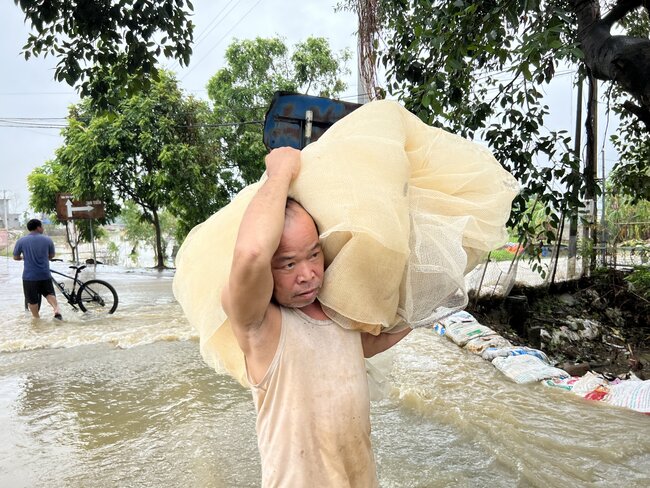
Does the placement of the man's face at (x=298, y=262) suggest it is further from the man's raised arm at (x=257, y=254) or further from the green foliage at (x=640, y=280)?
the green foliage at (x=640, y=280)

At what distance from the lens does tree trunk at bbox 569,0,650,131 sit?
3.51 meters

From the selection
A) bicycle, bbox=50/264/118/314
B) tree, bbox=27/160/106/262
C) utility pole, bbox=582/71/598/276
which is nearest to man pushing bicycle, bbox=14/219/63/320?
bicycle, bbox=50/264/118/314

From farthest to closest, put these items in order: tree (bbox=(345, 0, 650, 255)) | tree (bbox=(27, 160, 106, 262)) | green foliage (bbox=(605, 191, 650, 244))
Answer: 1. tree (bbox=(27, 160, 106, 262))
2. green foliage (bbox=(605, 191, 650, 244))
3. tree (bbox=(345, 0, 650, 255))

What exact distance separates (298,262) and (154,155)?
51.1 feet

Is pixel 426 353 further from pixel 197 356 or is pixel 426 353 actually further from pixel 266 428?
pixel 266 428

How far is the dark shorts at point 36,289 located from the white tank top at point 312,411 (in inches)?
320

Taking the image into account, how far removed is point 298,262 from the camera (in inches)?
46.7

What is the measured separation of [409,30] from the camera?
4.24 m

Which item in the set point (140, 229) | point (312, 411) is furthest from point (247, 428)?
point (140, 229)

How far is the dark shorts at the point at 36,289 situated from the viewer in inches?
325

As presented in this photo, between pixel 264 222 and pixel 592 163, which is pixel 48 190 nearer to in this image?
pixel 592 163

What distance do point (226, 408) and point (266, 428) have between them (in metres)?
3.06

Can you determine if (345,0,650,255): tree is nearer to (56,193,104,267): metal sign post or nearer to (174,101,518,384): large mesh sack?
(174,101,518,384): large mesh sack

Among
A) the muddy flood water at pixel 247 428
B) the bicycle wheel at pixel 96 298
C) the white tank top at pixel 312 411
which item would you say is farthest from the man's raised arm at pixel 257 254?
the bicycle wheel at pixel 96 298
